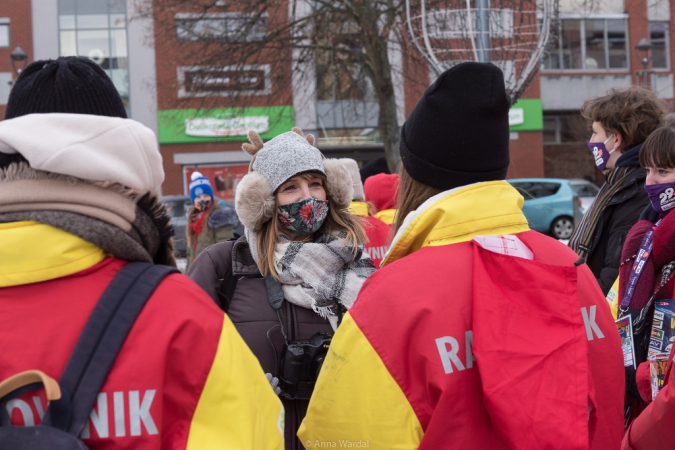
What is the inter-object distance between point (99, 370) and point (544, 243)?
129 cm

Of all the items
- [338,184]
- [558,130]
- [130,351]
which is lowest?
[130,351]

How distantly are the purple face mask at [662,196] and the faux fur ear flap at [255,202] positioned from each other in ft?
5.71

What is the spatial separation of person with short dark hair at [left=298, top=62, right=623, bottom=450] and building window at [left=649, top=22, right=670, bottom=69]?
3141cm

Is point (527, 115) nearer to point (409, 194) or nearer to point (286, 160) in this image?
point (286, 160)

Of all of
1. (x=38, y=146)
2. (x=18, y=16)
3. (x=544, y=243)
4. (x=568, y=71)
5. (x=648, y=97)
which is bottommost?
(x=544, y=243)

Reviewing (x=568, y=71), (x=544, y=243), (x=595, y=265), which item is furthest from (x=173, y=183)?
(x=544, y=243)

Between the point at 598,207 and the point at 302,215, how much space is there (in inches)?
74.0

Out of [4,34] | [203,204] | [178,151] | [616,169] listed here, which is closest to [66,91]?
[616,169]

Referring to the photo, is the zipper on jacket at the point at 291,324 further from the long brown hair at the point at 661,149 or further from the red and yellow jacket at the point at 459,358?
the long brown hair at the point at 661,149

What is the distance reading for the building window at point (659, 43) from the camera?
30.1 m

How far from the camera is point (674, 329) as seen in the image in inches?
119

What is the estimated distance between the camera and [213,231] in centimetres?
861

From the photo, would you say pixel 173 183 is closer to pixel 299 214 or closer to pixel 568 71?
pixel 568 71

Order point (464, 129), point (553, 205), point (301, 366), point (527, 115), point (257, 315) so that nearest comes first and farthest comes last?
point (464, 129), point (301, 366), point (257, 315), point (553, 205), point (527, 115)
